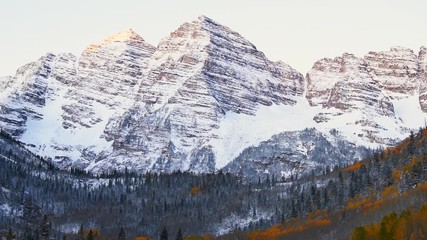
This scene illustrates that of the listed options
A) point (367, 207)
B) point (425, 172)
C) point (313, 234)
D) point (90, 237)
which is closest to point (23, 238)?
point (90, 237)

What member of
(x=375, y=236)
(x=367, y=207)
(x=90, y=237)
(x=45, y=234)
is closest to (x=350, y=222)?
(x=367, y=207)

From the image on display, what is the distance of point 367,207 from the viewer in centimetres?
19962

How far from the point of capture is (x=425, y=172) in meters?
198

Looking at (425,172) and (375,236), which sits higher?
(425,172)

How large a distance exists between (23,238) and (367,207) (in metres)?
80.4

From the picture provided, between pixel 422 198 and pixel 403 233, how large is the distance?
1158 inches

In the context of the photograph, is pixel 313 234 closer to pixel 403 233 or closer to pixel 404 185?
pixel 404 185

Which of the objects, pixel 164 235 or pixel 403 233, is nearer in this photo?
pixel 403 233

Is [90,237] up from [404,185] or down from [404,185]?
down

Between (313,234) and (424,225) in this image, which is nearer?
(424,225)

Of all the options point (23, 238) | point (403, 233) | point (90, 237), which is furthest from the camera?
point (23, 238)

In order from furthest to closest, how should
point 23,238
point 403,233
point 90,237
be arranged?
1. point 23,238
2. point 90,237
3. point 403,233

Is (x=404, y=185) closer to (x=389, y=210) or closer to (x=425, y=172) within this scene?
(x=425, y=172)

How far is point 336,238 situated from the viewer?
178500 millimetres
